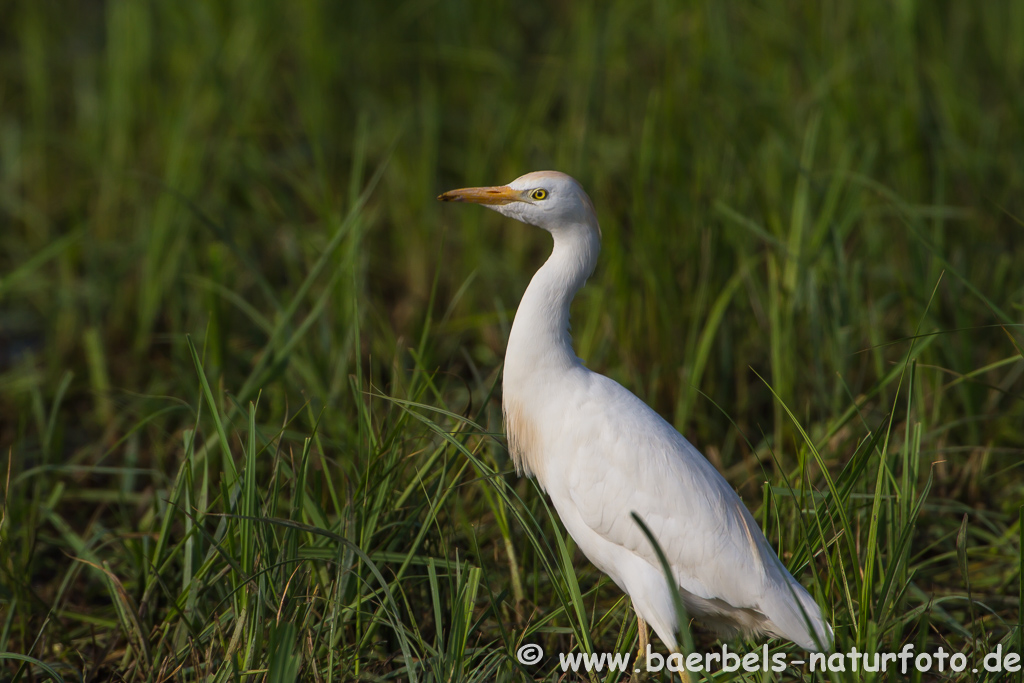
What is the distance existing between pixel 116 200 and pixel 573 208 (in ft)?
11.3

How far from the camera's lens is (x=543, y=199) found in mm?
2531

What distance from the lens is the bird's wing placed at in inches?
94.4

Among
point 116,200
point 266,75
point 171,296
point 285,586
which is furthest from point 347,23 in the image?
point 285,586

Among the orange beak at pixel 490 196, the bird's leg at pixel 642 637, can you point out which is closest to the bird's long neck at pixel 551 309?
the orange beak at pixel 490 196

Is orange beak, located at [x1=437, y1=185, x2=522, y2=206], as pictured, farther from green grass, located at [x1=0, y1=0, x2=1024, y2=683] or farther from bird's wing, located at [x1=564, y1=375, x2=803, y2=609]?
bird's wing, located at [x1=564, y1=375, x2=803, y2=609]

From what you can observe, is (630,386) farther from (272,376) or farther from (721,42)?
(721,42)

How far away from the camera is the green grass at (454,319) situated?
2459 mm

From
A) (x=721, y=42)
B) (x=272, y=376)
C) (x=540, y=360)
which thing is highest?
(x=721, y=42)

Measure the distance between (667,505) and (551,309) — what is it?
0.61m

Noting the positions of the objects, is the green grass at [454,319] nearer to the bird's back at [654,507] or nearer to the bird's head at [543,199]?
the bird's back at [654,507]

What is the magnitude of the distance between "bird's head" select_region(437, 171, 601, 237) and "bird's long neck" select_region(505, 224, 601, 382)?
3cm

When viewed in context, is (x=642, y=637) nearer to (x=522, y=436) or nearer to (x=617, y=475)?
(x=617, y=475)

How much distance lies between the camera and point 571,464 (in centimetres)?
251

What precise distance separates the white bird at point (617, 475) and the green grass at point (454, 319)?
14cm
